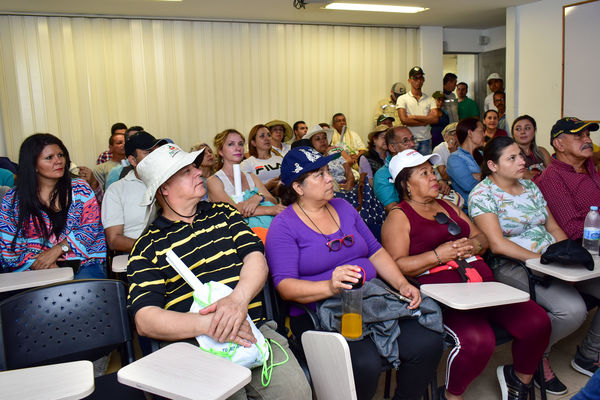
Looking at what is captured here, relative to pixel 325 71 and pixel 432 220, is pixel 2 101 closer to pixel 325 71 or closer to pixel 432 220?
pixel 325 71

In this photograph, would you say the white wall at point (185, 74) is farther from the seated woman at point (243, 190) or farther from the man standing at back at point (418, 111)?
the seated woman at point (243, 190)

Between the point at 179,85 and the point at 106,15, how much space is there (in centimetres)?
137

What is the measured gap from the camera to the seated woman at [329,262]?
6.68 ft

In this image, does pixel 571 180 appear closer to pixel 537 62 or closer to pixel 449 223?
pixel 449 223

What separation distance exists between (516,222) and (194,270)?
1934 mm

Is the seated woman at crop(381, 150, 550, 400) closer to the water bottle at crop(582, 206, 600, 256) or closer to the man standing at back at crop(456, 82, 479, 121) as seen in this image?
the water bottle at crop(582, 206, 600, 256)

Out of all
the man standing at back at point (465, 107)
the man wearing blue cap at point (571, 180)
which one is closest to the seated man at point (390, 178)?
the man wearing blue cap at point (571, 180)

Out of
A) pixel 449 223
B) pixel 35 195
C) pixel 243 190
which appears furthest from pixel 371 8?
pixel 35 195

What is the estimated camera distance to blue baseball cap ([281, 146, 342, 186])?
237cm

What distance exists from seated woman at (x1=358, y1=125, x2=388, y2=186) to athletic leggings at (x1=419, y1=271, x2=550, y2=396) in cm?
295

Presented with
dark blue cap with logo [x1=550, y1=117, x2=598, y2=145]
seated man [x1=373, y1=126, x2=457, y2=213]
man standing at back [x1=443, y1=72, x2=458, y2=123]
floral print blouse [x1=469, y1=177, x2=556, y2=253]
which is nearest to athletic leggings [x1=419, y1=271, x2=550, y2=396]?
floral print blouse [x1=469, y1=177, x2=556, y2=253]

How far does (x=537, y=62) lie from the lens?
745cm

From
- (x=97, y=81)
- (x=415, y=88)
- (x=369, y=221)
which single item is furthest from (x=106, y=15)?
(x=369, y=221)

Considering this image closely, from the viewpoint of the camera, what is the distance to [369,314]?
2045 millimetres
